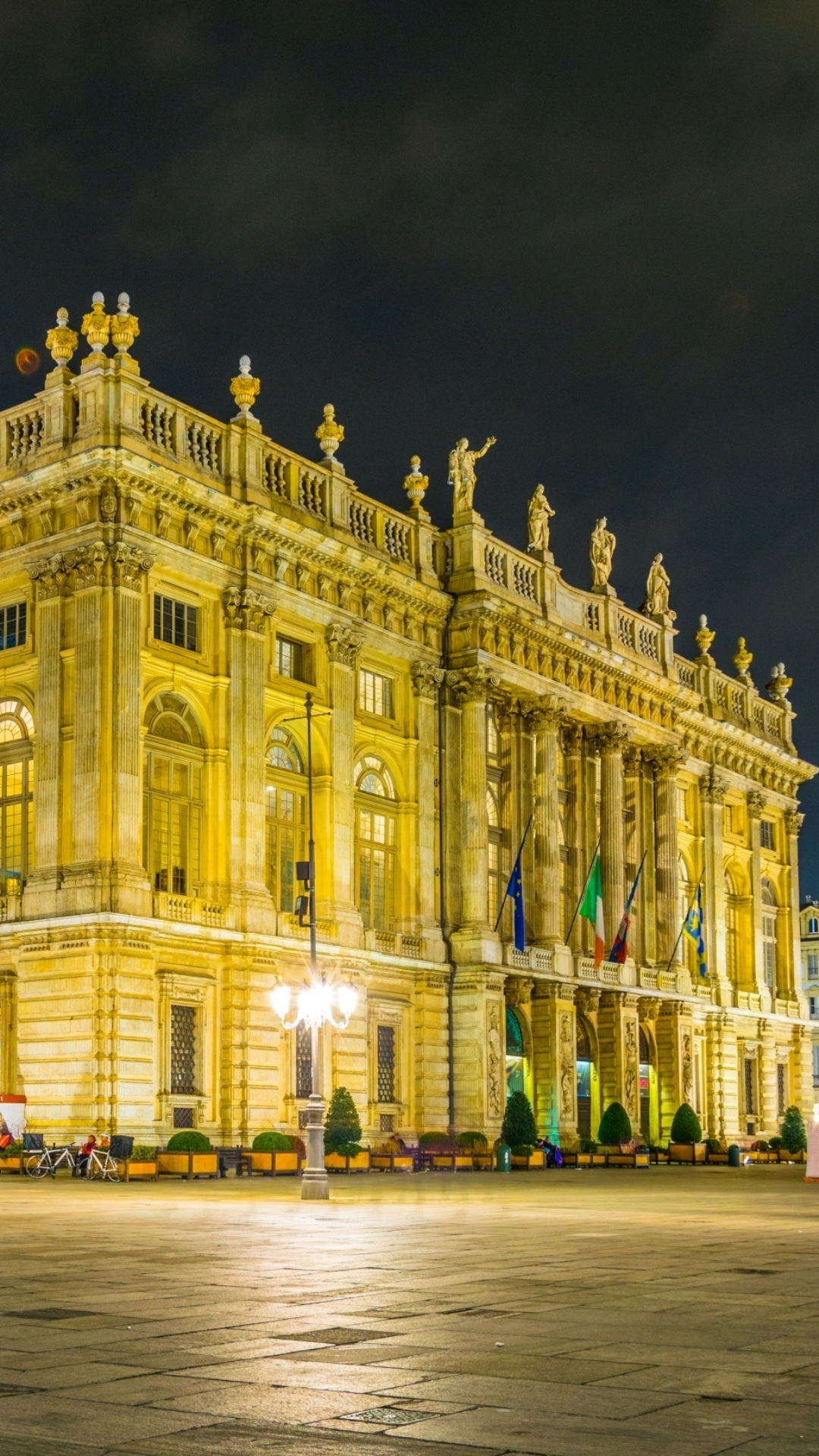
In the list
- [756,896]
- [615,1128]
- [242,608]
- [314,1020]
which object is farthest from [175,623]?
[756,896]

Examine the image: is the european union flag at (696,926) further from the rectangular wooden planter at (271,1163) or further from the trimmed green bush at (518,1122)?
the rectangular wooden planter at (271,1163)

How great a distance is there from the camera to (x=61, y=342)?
4625 cm

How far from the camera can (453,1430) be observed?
8578 mm

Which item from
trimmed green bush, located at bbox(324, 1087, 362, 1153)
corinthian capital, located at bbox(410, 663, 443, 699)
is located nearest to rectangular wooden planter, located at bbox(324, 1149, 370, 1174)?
trimmed green bush, located at bbox(324, 1087, 362, 1153)

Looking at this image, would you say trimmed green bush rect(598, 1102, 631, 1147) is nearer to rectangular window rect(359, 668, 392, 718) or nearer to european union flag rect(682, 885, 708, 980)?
european union flag rect(682, 885, 708, 980)

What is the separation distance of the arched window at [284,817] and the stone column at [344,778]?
3.41 feet

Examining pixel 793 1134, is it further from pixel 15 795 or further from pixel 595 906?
pixel 15 795

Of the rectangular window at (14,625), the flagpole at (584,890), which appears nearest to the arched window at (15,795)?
the rectangular window at (14,625)

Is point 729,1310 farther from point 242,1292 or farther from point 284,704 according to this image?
point 284,704

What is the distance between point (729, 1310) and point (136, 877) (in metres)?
30.7

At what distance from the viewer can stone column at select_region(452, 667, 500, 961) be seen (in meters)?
56.1

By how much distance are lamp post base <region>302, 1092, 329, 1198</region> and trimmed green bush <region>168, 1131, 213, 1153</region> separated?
8893 mm

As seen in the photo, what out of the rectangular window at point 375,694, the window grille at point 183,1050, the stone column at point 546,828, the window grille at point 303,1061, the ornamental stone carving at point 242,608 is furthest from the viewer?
the stone column at point 546,828

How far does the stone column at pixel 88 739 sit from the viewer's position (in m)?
42.4
